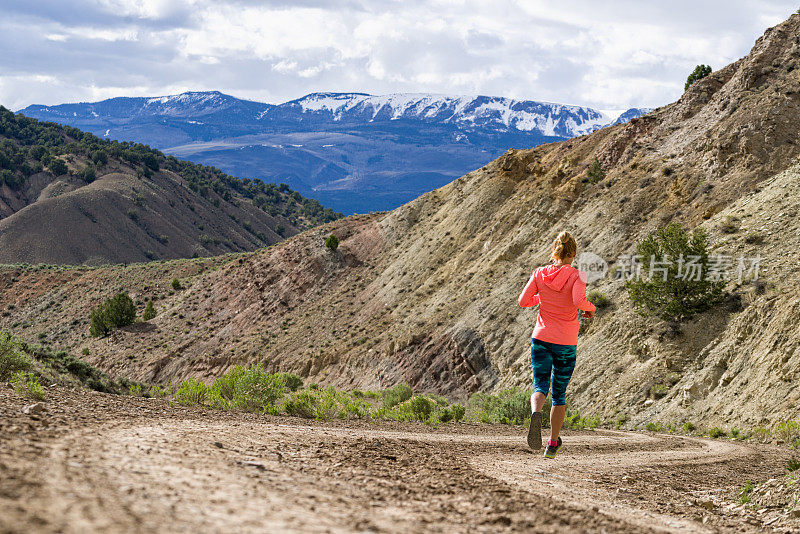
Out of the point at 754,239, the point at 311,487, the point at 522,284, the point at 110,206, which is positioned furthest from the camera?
the point at 110,206

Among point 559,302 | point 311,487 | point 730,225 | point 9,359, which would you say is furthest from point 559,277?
point 730,225

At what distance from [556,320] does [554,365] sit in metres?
0.52

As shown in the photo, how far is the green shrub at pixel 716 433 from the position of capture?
53.2ft

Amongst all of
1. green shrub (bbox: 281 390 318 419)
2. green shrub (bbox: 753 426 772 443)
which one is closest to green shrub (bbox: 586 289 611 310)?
green shrub (bbox: 753 426 772 443)

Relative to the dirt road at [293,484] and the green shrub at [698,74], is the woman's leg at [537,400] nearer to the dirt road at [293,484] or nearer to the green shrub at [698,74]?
the dirt road at [293,484]

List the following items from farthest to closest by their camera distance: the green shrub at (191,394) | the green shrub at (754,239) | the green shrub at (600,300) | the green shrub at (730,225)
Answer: the green shrub at (600,300)
the green shrub at (730,225)
the green shrub at (754,239)
the green shrub at (191,394)

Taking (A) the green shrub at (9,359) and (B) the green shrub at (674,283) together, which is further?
(B) the green shrub at (674,283)

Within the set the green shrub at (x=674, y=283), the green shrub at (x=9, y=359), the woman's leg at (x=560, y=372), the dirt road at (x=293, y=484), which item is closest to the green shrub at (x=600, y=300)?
the green shrub at (x=674, y=283)

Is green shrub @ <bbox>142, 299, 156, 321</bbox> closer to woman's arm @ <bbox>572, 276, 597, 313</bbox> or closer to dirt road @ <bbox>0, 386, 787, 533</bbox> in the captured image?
dirt road @ <bbox>0, 386, 787, 533</bbox>

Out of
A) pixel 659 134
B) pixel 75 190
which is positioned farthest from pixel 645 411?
pixel 75 190

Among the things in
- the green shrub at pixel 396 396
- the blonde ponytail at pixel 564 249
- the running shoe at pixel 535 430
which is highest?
the blonde ponytail at pixel 564 249

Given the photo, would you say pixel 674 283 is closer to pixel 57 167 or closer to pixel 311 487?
pixel 311 487

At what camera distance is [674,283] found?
845 inches

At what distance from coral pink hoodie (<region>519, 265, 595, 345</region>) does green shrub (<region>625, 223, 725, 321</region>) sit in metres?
16.1
